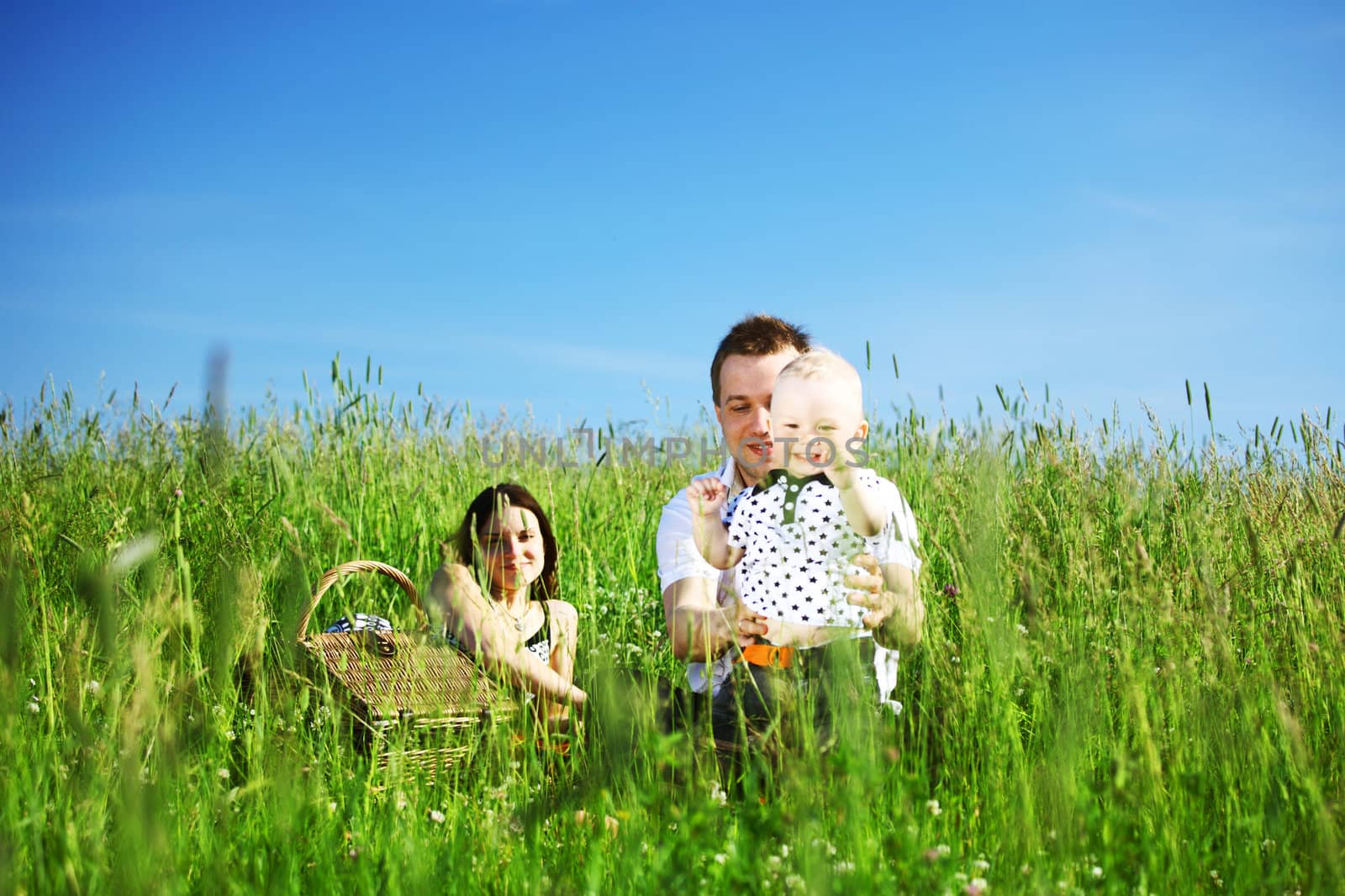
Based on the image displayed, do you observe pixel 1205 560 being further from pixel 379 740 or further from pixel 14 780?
pixel 14 780

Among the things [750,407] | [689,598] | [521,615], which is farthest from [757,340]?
[521,615]

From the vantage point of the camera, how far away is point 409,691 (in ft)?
8.90

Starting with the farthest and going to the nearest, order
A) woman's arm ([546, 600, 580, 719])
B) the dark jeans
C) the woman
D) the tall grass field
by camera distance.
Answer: woman's arm ([546, 600, 580, 719]) < the woman < the dark jeans < the tall grass field

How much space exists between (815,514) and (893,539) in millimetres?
221

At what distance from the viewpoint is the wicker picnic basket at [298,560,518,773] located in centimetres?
253

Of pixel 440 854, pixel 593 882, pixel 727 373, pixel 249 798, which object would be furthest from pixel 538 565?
pixel 593 882

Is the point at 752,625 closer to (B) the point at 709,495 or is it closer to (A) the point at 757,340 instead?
(B) the point at 709,495

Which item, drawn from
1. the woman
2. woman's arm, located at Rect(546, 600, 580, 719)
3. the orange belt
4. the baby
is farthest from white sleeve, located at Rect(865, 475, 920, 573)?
woman's arm, located at Rect(546, 600, 580, 719)

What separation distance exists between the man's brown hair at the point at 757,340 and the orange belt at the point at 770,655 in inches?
34.3

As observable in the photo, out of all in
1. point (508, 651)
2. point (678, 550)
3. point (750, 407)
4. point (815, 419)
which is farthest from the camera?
point (508, 651)

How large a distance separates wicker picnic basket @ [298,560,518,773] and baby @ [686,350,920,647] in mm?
732

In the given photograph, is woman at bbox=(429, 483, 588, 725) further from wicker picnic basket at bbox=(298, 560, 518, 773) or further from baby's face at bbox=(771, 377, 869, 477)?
baby's face at bbox=(771, 377, 869, 477)

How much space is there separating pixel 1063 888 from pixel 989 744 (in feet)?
1.61

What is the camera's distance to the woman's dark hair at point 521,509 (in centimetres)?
368
